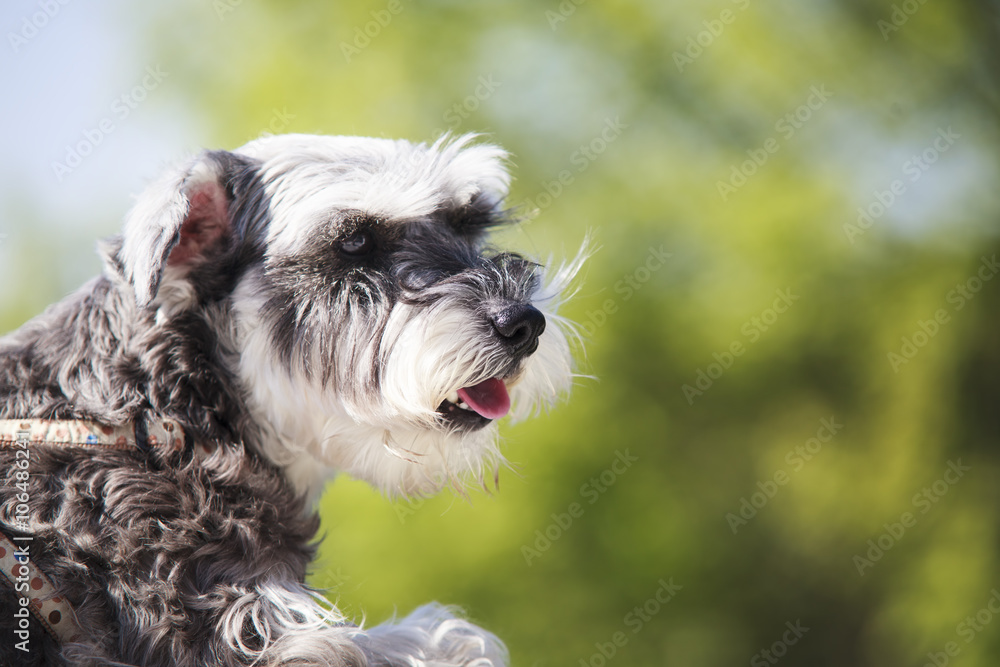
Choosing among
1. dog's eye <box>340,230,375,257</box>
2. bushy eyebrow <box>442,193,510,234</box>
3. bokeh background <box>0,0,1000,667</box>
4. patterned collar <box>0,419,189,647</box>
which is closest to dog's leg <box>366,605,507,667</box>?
patterned collar <box>0,419,189,647</box>

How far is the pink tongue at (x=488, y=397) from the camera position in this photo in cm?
239

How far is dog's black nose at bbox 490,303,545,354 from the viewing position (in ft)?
7.42

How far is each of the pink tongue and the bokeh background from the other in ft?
17.0

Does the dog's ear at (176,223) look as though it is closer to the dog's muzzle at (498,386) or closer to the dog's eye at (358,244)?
the dog's eye at (358,244)

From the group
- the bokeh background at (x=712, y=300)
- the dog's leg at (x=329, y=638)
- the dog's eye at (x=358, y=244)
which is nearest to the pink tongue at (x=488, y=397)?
the dog's eye at (x=358, y=244)

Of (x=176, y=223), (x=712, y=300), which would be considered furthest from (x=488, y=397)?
(x=712, y=300)

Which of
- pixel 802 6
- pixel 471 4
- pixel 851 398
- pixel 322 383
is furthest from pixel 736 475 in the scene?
pixel 322 383

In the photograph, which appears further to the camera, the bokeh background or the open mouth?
the bokeh background

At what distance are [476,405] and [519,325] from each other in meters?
0.31

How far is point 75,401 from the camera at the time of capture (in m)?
2.23

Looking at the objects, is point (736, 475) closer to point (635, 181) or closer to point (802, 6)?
point (635, 181)

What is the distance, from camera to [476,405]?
2408 millimetres

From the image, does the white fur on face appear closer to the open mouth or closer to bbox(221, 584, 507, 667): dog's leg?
the open mouth

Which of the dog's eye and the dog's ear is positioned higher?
the dog's eye
